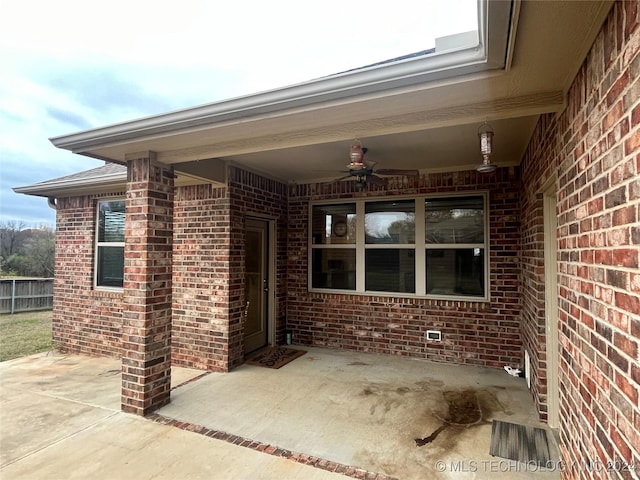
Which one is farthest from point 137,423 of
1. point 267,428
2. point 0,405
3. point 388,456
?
point 388,456

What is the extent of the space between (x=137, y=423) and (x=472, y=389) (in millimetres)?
3556

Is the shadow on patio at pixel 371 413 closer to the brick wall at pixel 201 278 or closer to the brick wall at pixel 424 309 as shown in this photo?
the brick wall at pixel 424 309

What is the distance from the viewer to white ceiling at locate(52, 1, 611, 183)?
1.51 meters

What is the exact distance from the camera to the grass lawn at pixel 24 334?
5.72m

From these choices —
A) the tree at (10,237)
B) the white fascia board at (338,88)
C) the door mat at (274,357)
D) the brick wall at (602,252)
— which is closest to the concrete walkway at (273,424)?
the door mat at (274,357)

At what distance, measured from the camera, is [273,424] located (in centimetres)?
306

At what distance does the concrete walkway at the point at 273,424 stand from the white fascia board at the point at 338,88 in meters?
2.66

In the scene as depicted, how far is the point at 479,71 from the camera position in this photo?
1871 mm

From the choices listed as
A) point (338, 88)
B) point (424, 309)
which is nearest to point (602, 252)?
point (338, 88)

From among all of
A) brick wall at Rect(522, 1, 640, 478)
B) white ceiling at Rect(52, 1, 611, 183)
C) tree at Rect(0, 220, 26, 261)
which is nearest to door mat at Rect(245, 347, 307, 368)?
white ceiling at Rect(52, 1, 611, 183)

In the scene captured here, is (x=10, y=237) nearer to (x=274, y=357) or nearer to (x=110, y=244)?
(x=110, y=244)

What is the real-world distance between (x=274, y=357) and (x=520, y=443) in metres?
3.19

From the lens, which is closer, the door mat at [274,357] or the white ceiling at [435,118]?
the white ceiling at [435,118]

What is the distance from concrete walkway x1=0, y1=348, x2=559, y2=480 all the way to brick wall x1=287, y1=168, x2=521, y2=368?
38 centimetres
